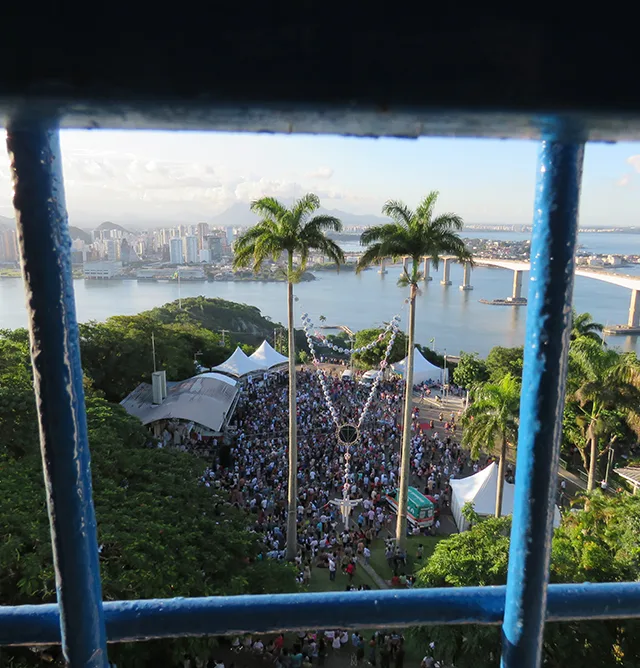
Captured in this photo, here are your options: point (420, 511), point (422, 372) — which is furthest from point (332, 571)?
point (422, 372)

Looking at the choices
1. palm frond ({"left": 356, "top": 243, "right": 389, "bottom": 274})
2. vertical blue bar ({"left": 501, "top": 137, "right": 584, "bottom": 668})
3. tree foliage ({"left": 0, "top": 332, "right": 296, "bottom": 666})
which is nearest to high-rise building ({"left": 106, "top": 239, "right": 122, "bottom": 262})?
tree foliage ({"left": 0, "top": 332, "right": 296, "bottom": 666})

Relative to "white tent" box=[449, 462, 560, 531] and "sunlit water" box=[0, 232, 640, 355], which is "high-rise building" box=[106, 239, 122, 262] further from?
"white tent" box=[449, 462, 560, 531]

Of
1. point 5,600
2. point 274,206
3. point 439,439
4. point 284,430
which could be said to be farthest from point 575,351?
point 5,600

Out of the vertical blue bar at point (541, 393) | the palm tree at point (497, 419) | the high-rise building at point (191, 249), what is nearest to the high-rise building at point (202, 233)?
the high-rise building at point (191, 249)

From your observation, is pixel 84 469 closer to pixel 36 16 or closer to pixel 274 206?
pixel 36 16

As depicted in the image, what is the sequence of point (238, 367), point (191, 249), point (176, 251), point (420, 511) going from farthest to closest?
1. point (191, 249)
2. point (176, 251)
3. point (238, 367)
4. point (420, 511)

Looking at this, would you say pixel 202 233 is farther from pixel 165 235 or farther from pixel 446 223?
pixel 446 223
